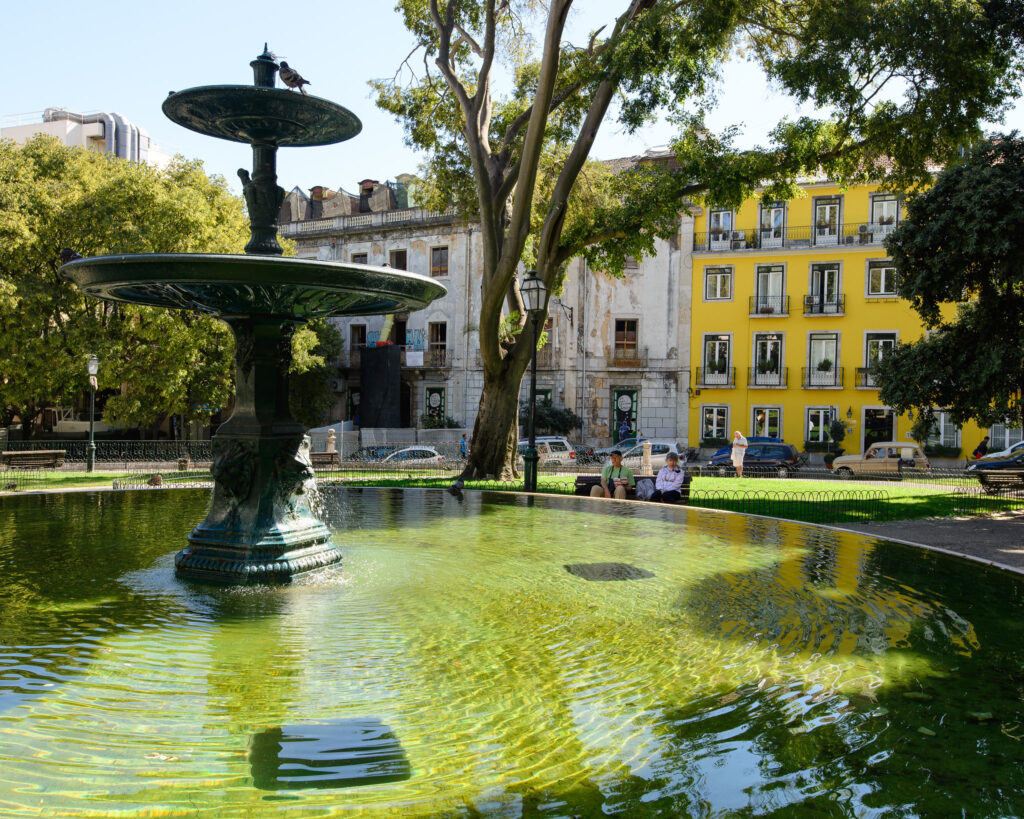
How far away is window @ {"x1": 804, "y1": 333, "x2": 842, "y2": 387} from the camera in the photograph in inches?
1404

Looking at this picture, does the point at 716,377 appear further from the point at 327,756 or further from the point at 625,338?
the point at 327,756

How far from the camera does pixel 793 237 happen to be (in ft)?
119

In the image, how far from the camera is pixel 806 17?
57.4ft

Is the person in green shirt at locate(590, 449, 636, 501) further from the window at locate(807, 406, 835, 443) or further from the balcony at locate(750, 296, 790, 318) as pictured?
the balcony at locate(750, 296, 790, 318)

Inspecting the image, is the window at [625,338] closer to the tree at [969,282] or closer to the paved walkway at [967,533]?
the tree at [969,282]

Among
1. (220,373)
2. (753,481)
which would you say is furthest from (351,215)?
(753,481)

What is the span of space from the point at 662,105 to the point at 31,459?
18.7m

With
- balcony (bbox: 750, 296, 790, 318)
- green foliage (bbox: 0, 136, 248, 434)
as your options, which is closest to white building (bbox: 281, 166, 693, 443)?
balcony (bbox: 750, 296, 790, 318)

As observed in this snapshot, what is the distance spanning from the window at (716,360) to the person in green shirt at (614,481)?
81.1 ft

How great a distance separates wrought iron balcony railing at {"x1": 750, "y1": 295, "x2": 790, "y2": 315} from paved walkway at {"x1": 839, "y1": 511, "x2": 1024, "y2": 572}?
23136 millimetres

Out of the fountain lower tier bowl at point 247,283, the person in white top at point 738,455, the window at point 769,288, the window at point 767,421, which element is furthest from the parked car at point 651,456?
the fountain lower tier bowl at point 247,283

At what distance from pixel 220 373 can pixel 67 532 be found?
1858 centimetres

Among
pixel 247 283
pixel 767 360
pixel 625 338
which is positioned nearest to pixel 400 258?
pixel 625 338

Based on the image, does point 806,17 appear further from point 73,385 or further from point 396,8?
point 73,385
